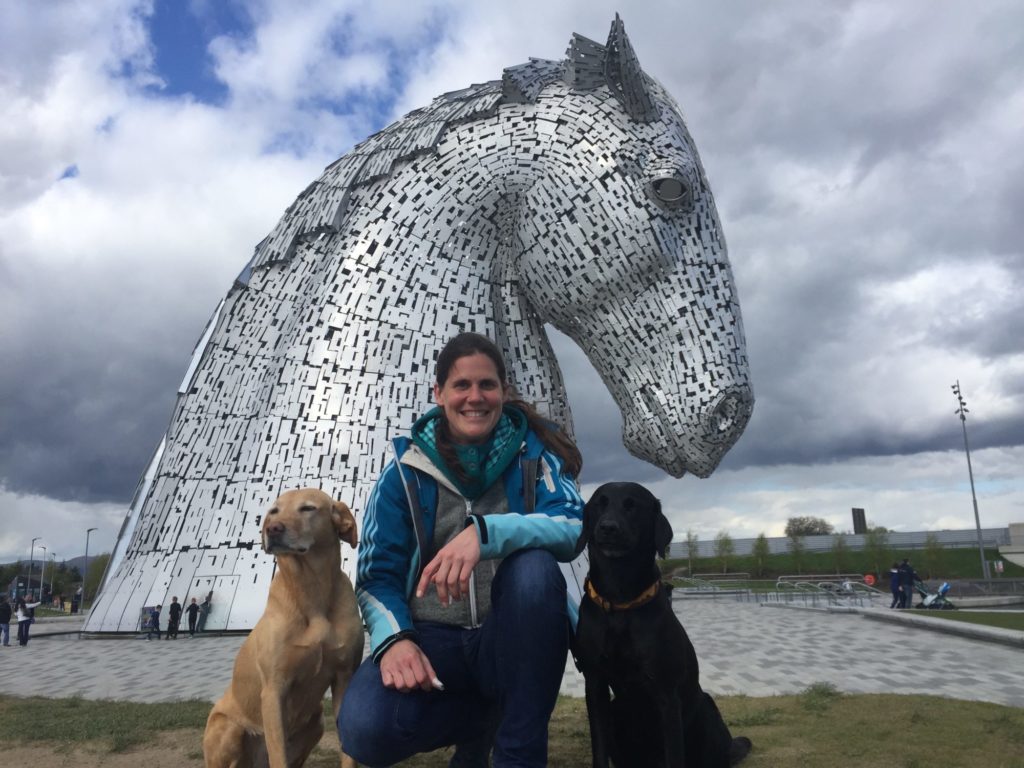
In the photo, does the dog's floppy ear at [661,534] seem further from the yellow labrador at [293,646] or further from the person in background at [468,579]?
the yellow labrador at [293,646]

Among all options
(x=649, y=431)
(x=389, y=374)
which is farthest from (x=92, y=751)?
(x=649, y=431)

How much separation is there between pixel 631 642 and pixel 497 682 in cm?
42

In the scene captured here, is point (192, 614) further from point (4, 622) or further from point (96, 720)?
point (4, 622)

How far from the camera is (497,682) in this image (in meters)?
2.09

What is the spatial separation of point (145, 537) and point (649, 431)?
433 cm

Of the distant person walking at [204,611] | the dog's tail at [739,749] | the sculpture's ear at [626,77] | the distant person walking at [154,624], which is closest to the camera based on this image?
the dog's tail at [739,749]

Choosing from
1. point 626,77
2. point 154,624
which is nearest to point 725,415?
point 626,77

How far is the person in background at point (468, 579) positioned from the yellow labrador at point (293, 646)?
10 centimetres

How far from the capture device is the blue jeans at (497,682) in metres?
1.96

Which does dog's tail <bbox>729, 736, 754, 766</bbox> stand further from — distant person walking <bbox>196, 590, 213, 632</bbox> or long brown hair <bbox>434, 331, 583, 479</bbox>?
distant person walking <bbox>196, 590, 213, 632</bbox>

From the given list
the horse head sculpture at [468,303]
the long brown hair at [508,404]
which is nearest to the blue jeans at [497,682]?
the long brown hair at [508,404]

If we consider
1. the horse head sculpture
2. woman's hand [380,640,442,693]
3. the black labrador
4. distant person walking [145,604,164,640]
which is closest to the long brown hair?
the black labrador

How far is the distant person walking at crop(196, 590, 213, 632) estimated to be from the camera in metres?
5.80

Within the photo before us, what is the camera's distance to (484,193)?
5785 millimetres
